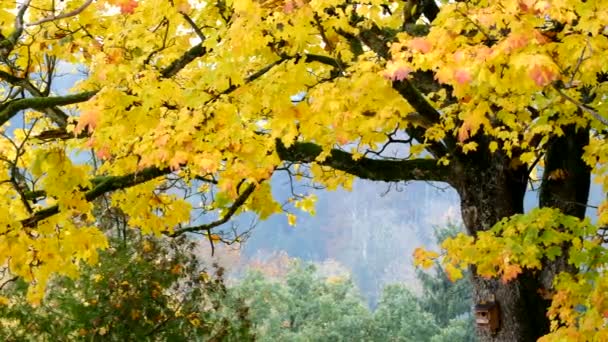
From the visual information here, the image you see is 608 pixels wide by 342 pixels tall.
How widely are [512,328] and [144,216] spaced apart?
3303mm

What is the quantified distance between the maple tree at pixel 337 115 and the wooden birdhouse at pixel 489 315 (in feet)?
0.26

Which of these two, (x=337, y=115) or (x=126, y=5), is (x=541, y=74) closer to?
(x=337, y=115)

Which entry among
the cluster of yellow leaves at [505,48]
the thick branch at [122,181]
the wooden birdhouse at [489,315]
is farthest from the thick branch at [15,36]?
the wooden birdhouse at [489,315]

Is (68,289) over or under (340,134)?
over

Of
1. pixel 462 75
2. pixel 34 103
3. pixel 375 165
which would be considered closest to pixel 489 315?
pixel 375 165

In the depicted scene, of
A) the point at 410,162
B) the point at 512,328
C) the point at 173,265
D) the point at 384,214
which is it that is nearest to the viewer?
the point at 512,328

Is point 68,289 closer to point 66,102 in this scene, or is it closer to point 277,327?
point 66,102

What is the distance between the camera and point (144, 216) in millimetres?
5977

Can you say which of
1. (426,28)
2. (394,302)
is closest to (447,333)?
(394,302)

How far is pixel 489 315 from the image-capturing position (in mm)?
5867

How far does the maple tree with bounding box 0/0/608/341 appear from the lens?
12.4 feet

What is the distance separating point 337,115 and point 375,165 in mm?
1645

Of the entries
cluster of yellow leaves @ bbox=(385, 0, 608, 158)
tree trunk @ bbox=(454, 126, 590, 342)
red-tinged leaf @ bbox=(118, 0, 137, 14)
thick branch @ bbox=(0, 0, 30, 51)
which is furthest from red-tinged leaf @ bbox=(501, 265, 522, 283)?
thick branch @ bbox=(0, 0, 30, 51)

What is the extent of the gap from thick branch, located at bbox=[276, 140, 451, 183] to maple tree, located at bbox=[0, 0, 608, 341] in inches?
0.7
